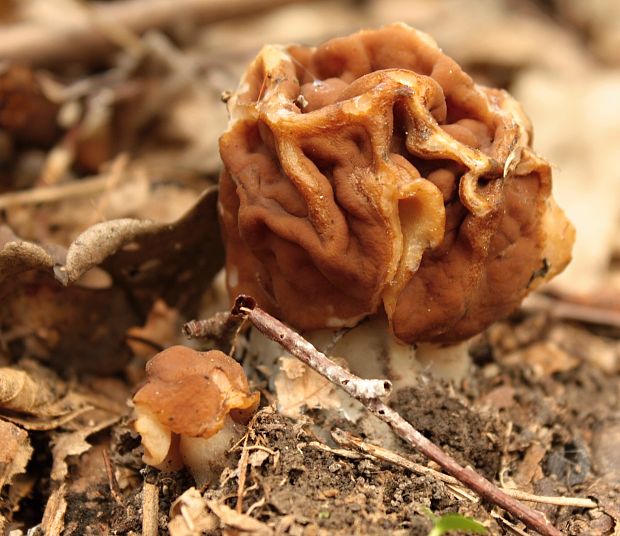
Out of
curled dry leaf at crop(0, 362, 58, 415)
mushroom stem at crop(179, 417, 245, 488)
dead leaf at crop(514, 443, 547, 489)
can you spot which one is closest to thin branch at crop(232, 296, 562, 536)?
mushroom stem at crop(179, 417, 245, 488)

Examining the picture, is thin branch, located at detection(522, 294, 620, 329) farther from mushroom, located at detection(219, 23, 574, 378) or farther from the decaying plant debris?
mushroom, located at detection(219, 23, 574, 378)

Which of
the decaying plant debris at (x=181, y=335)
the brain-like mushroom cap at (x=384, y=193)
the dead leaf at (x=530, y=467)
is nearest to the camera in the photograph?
the decaying plant debris at (x=181, y=335)

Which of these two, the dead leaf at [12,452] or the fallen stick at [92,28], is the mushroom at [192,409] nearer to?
the dead leaf at [12,452]

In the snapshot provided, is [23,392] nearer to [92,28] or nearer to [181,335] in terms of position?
[181,335]

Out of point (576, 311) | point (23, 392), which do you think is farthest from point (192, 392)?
point (576, 311)

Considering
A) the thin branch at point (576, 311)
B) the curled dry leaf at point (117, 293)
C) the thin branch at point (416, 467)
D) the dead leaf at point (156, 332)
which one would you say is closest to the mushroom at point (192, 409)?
the thin branch at point (416, 467)

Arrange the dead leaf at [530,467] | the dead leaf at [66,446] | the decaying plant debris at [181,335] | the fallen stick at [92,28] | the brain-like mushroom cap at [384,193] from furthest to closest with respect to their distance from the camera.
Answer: the fallen stick at [92,28] < the dead leaf at [530,467] < the dead leaf at [66,446] < the brain-like mushroom cap at [384,193] < the decaying plant debris at [181,335]

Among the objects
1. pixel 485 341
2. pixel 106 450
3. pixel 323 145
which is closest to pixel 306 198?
pixel 323 145
